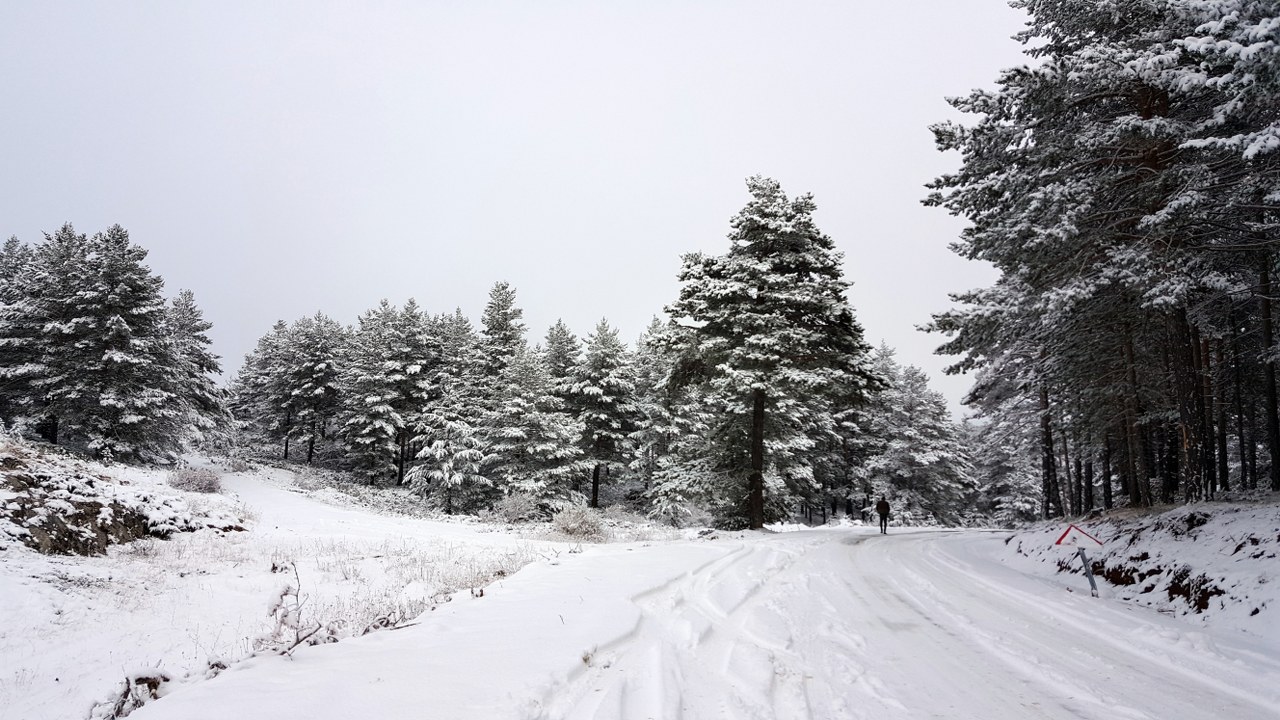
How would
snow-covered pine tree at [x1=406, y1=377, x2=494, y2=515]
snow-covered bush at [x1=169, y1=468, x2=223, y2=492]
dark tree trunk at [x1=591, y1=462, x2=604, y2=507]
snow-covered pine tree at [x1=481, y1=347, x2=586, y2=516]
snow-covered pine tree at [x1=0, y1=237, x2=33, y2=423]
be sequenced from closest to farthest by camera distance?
snow-covered bush at [x1=169, y1=468, x2=223, y2=492], snow-covered pine tree at [x1=0, y1=237, x2=33, y2=423], snow-covered pine tree at [x1=481, y1=347, x2=586, y2=516], snow-covered pine tree at [x1=406, y1=377, x2=494, y2=515], dark tree trunk at [x1=591, y1=462, x2=604, y2=507]

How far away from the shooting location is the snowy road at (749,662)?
3.45 meters

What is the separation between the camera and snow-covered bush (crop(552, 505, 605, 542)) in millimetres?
15648

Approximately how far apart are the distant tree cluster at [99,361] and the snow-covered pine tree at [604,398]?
61.4 ft

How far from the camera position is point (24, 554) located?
8328 millimetres

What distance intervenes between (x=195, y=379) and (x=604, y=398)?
68.3 ft

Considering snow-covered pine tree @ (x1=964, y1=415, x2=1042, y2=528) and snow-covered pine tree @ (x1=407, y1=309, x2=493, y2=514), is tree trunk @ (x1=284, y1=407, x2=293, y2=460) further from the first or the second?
snow-covered pine tree @ (x1=964, y1=415, x2=1042, y2=528)

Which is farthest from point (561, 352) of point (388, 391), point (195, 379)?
point (195, 379)

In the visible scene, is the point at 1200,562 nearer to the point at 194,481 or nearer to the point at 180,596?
the point at 180,596

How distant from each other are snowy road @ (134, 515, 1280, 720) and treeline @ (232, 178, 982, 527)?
1073 centimetres

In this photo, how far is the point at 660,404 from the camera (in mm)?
31109

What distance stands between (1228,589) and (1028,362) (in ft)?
47.6

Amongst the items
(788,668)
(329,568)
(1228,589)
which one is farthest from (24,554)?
(1228,589)

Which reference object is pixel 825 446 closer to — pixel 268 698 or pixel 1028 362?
pixel 1028 362

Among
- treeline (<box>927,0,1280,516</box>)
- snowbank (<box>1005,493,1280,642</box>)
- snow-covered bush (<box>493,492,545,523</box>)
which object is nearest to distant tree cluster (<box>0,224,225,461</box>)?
snow-covered bush (<box>493,492,545,523</box>)
